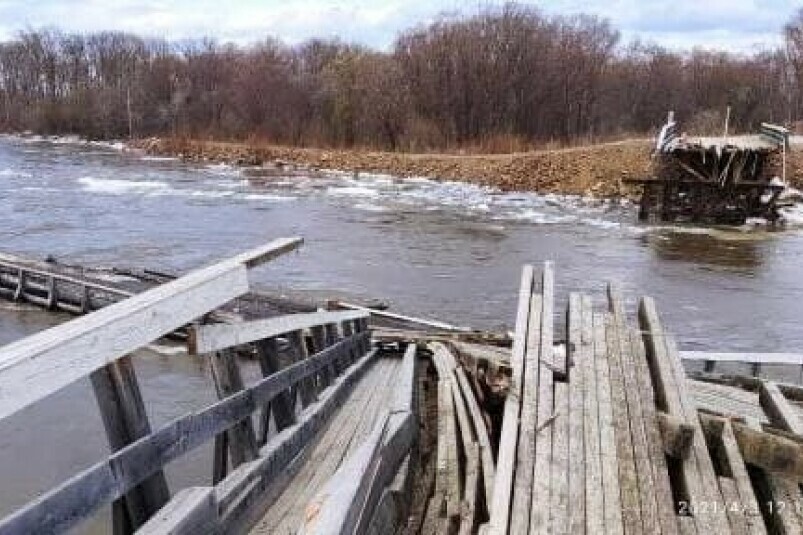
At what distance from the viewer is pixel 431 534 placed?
13.5 ft

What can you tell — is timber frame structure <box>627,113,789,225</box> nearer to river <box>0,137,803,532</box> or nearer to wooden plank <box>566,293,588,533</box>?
river <box>0,137,803,532</box>

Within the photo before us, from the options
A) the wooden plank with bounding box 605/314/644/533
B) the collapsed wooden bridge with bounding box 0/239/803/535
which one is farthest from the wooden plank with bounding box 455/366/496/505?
the wooden plank with bounding box 605/314/644/533

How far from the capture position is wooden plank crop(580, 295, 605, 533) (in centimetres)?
371

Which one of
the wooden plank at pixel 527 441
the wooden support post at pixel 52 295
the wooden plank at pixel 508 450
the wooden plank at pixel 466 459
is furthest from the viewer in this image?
the wooden support post at pixel 52 295

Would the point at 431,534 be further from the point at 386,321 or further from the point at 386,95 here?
the point at 386,95

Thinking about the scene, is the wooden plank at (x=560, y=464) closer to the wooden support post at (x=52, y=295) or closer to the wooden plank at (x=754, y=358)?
the wooden plank at (x=754, y=358)

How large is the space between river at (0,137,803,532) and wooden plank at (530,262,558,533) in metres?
3.65

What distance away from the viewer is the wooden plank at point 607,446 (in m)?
3.70

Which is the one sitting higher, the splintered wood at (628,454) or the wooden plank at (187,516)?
the wooden plank at (187,516)

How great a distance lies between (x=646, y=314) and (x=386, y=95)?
4574cm

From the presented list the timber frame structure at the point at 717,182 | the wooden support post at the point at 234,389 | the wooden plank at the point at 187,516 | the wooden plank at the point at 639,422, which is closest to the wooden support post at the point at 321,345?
the wooden plank at the point at 639,422

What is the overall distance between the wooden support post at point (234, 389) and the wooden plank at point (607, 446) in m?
1.55

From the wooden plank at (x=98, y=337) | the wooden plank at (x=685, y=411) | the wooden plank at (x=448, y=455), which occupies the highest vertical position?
the wooden plank at (x=98, y=337)

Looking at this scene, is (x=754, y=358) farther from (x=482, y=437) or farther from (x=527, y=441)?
(x=527, y=441)
